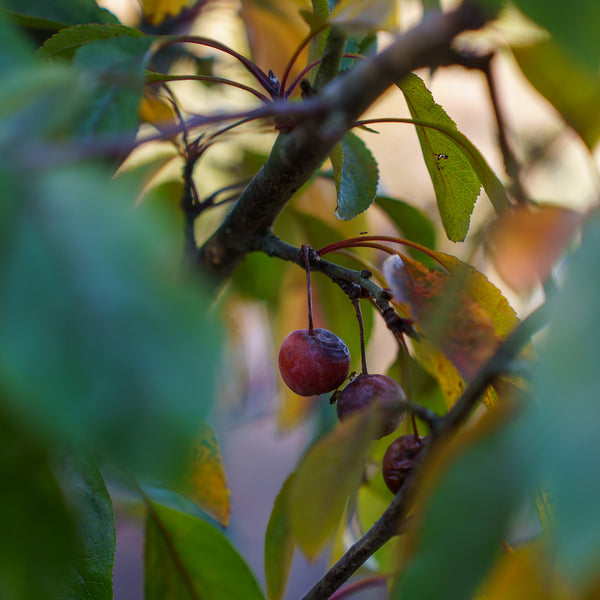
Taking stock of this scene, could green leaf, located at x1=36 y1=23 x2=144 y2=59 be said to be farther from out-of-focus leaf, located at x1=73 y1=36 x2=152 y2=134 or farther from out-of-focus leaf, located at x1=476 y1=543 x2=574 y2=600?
out-of-focus leaf, located at x1=476 y1=543 x2=574 y2=600

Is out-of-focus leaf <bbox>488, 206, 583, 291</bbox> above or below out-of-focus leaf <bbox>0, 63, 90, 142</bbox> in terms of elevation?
below

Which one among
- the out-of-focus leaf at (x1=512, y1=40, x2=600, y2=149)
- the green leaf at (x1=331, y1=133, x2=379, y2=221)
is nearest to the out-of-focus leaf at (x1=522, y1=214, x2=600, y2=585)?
the out-of-focus leaf at (x1=512, y1=40, x2=600, y2=149)

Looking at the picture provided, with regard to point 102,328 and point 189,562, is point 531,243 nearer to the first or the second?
point 102,328

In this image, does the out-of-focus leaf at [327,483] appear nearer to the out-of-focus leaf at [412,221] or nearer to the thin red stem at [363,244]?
the thin red stem at [363,244]

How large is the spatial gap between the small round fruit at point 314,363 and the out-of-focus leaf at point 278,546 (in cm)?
8

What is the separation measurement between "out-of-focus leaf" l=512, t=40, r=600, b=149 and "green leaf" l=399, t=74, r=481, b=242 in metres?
0.12

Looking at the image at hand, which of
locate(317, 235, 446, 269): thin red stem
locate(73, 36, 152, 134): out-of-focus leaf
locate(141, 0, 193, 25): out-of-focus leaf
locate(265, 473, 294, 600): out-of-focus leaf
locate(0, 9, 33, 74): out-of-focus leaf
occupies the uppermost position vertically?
locate(141, 0, 193, 25): out-of-focus leaf

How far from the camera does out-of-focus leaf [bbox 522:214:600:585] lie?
128 millimetres

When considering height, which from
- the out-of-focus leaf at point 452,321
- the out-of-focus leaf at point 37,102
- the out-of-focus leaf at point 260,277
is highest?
the out-of-focus leaf at point 37,102

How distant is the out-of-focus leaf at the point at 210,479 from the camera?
0.42m

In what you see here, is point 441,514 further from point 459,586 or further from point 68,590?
point 68,590

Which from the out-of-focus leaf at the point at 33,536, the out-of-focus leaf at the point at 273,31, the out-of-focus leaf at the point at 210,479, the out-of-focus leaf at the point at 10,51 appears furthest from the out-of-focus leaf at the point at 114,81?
the out-of-focus leaf at the point at 273,31

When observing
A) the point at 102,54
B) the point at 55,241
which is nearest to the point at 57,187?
the point at 55,241

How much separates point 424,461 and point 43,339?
0.15 metres
